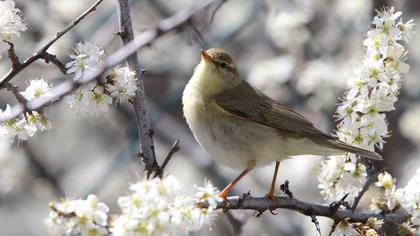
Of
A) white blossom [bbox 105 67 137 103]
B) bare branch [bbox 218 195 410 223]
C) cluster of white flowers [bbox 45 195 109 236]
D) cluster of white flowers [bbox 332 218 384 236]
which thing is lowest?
cluster of white flowers [bbox 45 195 109 236]

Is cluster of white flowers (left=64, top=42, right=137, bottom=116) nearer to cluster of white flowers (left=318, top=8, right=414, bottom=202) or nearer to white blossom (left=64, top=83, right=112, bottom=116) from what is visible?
white blossom (left=64, top=83, right=112, bottom=116)

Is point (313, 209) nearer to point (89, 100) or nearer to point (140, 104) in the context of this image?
point (140, 104)

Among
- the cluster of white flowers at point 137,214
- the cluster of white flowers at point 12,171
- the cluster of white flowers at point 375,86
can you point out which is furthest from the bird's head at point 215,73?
the cluster of white flowers at point 12,171

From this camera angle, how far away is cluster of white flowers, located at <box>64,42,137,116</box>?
3.27 meters

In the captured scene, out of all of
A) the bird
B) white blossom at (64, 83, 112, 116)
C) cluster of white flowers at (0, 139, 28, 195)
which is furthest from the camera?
cluster of white flowers at (0, 139, 28, 195)

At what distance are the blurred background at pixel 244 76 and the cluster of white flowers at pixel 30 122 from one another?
3006mm

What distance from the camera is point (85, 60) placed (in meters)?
3.24

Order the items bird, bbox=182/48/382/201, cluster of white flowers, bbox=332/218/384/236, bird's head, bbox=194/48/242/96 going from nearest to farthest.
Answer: cluster of white flowers, bbox=332/218/384/236
bird, bbox=182/48/382/201
bird's head, bbox=194/48/242/96

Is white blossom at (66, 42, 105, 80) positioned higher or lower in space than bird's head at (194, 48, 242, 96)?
lower

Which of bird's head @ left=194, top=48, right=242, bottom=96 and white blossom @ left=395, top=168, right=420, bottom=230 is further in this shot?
bird's head @ left=194, top=48, right=242, bottom=96

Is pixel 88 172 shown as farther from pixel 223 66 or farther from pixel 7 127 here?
pixel 7 127

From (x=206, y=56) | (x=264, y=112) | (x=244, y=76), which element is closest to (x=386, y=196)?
(x=264, y=112)

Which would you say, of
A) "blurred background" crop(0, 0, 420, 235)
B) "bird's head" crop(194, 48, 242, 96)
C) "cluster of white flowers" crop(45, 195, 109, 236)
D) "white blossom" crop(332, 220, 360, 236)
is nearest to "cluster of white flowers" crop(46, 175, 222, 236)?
"cluster of white flowers" crop(45, 195, 109, 236)

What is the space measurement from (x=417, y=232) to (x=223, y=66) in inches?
76.5
